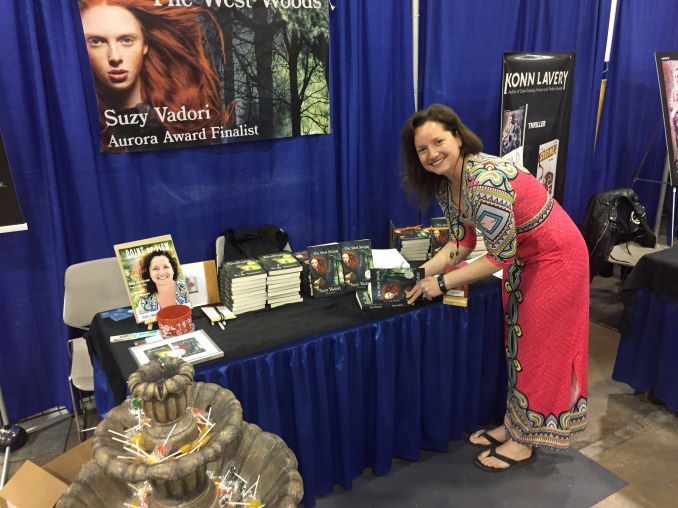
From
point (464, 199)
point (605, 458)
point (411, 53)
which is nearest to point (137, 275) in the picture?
point (464, 199)

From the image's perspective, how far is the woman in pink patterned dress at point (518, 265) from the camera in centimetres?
174

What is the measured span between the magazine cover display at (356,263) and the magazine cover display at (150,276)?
0.64m

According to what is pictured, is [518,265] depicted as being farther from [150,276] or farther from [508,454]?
[150,276]

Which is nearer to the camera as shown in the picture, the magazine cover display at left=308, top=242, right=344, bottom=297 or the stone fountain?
the stone fountain

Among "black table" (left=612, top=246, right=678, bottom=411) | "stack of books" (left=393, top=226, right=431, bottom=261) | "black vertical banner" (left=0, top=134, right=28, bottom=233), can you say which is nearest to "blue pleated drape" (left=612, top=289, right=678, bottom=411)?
"black table" (left=612, top=246, right=678, bottom=411)

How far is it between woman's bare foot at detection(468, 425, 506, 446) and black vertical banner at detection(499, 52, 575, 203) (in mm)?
1630

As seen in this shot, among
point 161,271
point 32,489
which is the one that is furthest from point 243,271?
point 32,489

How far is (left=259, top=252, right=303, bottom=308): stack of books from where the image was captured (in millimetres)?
1992

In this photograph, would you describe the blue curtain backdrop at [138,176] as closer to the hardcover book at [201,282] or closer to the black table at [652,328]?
the hardcover book at [201,282]

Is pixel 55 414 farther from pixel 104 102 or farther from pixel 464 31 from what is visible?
Answer: pixel 464 31

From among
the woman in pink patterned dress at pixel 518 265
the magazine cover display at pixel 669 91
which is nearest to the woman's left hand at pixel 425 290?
the woman in pink patterned dress at pixel 518 265

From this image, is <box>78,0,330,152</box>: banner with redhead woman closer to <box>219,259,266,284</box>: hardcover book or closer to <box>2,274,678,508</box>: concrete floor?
<box>219,259,266,284</box>: hardcover book

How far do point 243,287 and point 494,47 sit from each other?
6.93 ft

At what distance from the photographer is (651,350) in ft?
8.27
